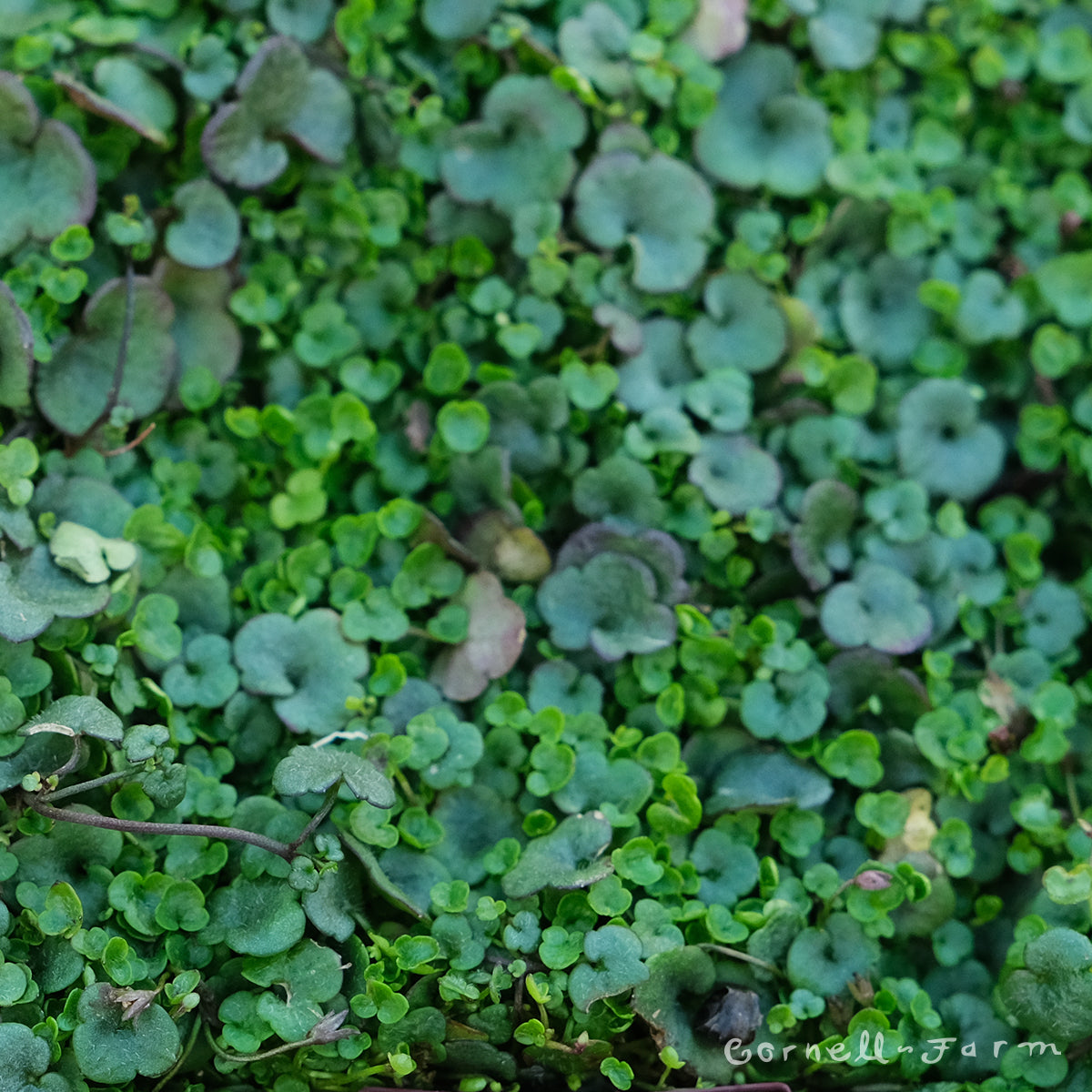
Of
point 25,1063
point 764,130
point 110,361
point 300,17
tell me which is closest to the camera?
point 25,1063

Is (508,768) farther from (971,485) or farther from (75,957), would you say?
(971,485)

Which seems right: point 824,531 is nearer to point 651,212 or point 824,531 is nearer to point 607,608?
point 607,608

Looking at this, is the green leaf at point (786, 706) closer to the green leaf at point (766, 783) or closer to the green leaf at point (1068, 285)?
the green leaf at point (766, 783)

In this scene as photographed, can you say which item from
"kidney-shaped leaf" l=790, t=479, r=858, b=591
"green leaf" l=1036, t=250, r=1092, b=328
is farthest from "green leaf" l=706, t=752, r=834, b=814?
"green leaf" l=1036, t=250, r=1092, b=328

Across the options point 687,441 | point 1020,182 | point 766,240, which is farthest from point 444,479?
point 1020,182

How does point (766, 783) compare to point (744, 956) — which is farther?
point (766, 783)

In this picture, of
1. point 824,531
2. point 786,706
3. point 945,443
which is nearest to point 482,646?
point 786,706

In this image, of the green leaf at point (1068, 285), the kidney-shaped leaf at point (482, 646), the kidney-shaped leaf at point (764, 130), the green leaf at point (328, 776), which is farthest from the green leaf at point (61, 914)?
the green leaf at point (1068, 285)
